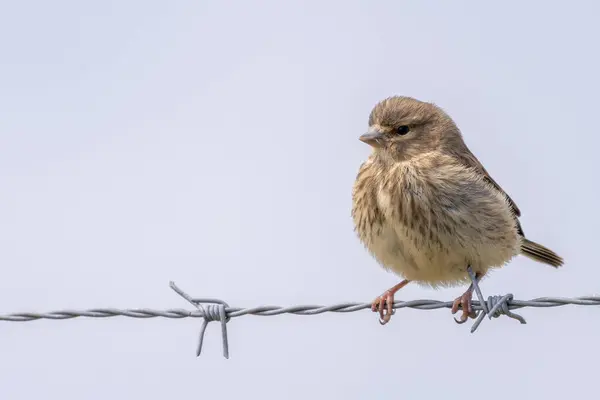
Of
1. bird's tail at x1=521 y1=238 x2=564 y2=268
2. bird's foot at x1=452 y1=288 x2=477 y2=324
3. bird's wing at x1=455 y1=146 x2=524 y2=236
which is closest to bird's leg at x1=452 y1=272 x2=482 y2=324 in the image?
bird's foot at x1=452 y1=288 x2=477 y2=324

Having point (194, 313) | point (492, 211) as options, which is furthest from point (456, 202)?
point (194, 313)

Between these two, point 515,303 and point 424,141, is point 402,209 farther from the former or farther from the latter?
point 515,303

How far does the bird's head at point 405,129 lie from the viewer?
7.00 m

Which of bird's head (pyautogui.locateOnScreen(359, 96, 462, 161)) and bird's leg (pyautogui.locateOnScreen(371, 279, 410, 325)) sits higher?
bird's head (pyautogui.locateOnScreen(359, 96, 462, 161))

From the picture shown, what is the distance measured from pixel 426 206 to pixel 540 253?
188 centimetres

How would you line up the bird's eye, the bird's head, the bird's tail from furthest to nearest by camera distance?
1. the bird's tail
2. the bird's eye
3. the bird's head

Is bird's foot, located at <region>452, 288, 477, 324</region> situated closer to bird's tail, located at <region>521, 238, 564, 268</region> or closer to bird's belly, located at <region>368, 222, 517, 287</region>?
bird's belly, located at <region>368, 222, 517, 287</region>

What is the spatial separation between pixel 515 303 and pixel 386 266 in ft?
5.16

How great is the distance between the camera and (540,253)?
312 inches

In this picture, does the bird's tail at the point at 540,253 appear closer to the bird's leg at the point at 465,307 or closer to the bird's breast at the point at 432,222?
the bird's breast at the point at 432,222

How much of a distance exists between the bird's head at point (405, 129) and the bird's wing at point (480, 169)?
0.16 metres

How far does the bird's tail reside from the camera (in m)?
7.83

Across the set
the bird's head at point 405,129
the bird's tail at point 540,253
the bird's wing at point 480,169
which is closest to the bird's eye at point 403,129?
the bird's head at point 405,129

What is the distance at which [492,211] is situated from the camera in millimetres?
6633
